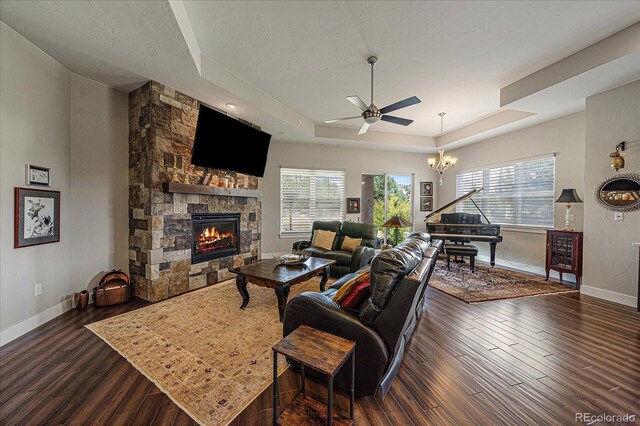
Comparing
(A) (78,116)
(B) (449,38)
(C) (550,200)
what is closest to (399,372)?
(B) (449,38)

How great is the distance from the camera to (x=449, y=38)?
2.77m

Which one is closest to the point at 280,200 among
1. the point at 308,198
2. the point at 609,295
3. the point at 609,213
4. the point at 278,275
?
the point at 308,198

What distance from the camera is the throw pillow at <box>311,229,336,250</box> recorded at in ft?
15.5

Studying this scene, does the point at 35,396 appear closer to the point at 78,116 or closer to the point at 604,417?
the point at 78,116

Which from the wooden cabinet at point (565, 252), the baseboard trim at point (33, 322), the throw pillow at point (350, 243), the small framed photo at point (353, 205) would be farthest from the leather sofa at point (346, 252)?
the baseboard trim at point (33, 322)

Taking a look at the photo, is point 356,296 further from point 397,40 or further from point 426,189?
point 426,189

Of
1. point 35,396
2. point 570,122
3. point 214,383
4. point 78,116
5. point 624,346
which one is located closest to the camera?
point 35,396

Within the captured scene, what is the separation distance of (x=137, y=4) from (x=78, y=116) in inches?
81.7

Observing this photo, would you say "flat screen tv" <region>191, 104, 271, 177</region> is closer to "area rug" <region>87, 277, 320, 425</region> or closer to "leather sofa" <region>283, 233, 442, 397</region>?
"area rug" <region>87, 277, 320, 425</region>

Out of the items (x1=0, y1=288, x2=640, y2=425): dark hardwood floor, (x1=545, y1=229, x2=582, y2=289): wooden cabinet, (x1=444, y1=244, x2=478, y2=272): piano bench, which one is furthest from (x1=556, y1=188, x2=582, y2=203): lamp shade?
(x1=0, y1=288, x2=640, y2=425): dark hardwood floor

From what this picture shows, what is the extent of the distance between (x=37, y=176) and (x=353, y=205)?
5588mm

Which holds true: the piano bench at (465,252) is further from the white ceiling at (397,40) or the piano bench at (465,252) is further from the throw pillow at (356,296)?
the throw pillow at (356,296)

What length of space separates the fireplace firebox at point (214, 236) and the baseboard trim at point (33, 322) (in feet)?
4.80

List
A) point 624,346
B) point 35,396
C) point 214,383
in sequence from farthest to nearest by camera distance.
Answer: point 624,346 → point 214,383 → point 35,396
